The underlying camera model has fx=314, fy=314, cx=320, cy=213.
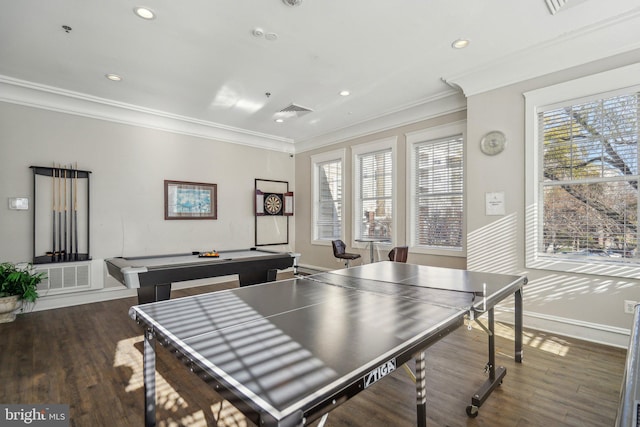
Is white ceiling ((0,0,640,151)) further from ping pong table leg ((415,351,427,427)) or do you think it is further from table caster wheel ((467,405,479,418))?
table caster wheel ((467,405,479,418))

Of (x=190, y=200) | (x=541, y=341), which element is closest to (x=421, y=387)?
(x=541, y=341)

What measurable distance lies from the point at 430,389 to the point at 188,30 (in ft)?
12.0

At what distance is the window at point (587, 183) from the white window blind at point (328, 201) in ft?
11.5

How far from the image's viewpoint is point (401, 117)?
514 centimetres

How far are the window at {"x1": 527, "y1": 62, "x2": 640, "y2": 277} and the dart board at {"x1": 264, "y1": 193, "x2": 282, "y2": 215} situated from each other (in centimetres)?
469

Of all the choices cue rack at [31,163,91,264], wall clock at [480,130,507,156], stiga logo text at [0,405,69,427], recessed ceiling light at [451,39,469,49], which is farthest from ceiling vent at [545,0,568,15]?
cue rack at [31,163,91,264]

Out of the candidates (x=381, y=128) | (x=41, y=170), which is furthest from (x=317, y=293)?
(x=41, y=170)

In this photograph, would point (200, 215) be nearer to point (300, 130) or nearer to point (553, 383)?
point (300, 130)

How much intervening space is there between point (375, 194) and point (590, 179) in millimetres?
3047

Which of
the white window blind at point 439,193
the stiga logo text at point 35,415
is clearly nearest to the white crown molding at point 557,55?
the white window blind at point 439,193

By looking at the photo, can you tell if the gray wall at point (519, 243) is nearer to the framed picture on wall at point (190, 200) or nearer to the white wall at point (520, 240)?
the white wall at point (520, 240)

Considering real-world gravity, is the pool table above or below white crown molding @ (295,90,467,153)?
below

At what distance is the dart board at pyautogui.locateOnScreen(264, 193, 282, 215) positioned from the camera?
665 cm

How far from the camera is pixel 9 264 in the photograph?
394 cm
